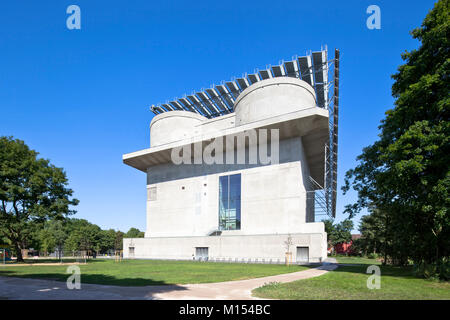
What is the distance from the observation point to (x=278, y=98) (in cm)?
4144

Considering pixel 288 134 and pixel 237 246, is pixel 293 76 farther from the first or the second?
pixel 237 246

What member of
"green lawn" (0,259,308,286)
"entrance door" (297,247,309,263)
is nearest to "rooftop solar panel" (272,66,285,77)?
"entrance door" (297,247,309,263)

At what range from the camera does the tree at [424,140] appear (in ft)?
47.0

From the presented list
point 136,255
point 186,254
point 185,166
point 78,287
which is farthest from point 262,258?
point 78,287

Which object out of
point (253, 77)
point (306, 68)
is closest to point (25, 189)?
point (253, 77)

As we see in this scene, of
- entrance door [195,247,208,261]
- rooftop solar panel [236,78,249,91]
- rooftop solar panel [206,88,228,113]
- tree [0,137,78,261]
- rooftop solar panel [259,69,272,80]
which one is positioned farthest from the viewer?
rooftop solar panel [206,88,228,113]

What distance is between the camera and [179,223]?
45750 millimetres

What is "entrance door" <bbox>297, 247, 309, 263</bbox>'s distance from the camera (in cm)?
3312

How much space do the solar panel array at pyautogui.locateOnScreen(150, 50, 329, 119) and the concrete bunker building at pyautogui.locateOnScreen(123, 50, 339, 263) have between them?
178 mm

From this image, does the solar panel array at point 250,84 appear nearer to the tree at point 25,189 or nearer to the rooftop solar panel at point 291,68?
the rooftop solar panel at point 291,68

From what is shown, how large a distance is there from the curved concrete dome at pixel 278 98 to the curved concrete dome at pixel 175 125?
1329 cm

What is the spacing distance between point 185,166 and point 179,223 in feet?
30.1

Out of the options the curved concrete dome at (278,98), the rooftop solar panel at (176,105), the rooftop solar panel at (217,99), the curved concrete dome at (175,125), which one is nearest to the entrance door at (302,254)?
the curved concrete dome at (278,98)

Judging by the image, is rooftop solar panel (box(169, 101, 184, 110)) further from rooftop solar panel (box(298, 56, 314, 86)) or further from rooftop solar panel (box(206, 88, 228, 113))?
rooftop solar panel (box(298, 56, 314, 86))
